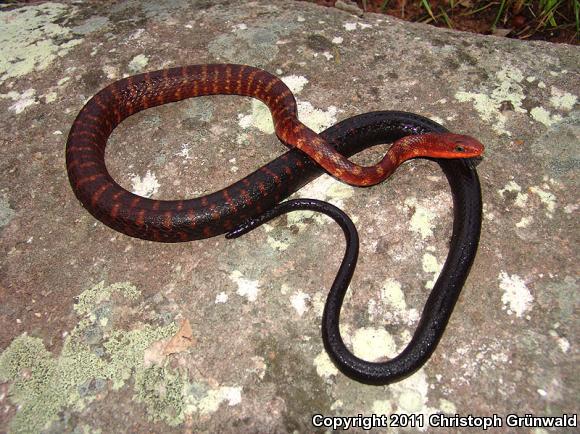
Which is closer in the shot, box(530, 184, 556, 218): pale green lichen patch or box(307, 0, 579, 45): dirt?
box(530, 184, 556, 218): pale green lichen patch

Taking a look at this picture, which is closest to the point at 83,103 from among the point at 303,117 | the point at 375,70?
the point at 303,117

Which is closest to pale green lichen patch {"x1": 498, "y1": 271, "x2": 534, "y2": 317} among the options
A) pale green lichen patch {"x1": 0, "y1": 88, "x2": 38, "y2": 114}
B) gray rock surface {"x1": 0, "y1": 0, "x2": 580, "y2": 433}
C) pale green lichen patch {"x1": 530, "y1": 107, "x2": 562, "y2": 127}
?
gray rock surface {"x1": 0, "y1": 0, "x2": 580, "y2": 433}

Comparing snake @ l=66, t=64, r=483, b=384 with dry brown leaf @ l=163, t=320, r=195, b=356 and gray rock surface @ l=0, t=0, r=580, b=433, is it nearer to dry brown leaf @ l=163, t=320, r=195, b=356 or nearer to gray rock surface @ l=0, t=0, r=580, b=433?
gray rock surface @ l=0, t=0, r=580, b=433

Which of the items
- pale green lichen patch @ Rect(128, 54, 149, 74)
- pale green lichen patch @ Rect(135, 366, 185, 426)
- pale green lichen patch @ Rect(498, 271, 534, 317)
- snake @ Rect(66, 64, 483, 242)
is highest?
pale green lichen patch @ Rect(128, 54, 149, 74)

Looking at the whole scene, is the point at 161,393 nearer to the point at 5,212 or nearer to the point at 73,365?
the point at 73,365

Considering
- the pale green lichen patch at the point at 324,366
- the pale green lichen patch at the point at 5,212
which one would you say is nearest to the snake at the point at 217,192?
the pale green lichen patch at the point at 5,212

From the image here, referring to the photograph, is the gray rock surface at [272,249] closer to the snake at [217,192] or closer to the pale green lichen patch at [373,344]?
the pale green lichen patch at [373,344]
